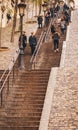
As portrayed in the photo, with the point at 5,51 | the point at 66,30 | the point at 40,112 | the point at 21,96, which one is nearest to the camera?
the point at 40,112

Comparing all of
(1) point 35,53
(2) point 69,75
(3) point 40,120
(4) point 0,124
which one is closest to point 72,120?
(3) point 40,120

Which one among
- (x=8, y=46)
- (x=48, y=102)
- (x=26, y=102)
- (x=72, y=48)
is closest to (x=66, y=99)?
(x=48, y=102)

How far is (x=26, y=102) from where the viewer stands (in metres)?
20.8

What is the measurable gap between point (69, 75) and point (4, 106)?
428cm

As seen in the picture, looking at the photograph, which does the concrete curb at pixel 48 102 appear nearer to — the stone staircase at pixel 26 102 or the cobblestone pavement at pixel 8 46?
the stone staircase at pixel 26 102

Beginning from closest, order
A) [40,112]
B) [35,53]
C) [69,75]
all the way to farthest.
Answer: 1. [40,112]
2. [69,75]
3. [35,53]

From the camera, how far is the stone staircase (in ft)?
62.6

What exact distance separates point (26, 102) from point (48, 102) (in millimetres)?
1076

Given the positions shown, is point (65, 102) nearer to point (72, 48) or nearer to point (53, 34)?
point (53, 34)

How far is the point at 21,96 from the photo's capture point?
2144 cm

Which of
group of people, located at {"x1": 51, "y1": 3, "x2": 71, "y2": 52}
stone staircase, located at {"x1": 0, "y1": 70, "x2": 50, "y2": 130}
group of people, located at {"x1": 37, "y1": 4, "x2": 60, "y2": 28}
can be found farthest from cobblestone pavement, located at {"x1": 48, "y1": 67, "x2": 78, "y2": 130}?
group of people, located at {"x1": 37, "y1": 4, "x2": 60, "y2": 28}

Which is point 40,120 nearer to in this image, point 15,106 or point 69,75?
point 15,106

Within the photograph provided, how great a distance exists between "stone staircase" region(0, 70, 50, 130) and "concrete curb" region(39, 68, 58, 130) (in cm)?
27

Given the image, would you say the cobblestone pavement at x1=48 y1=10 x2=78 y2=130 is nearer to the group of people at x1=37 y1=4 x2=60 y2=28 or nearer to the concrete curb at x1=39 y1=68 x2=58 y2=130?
the concrete curb at x1=39 y1=68 x2=58 y2=130
